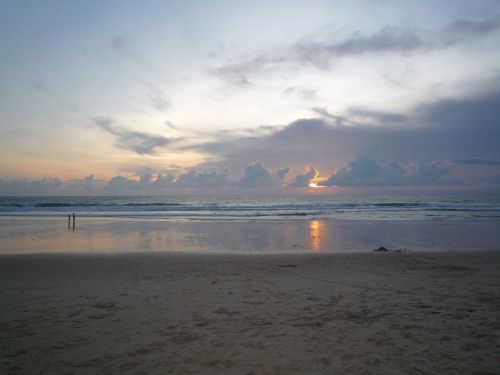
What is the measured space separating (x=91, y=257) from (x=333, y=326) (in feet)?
35.4

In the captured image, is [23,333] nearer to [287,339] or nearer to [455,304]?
[287,339]

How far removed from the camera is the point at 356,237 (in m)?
20.1

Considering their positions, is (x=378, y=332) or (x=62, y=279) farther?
(x=62, y=279)

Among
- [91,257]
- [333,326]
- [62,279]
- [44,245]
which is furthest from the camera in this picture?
[44,245]

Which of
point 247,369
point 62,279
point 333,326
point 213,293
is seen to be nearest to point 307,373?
point 247,369

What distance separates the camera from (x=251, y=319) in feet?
21.8

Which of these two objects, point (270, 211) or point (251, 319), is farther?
point (270, 211)

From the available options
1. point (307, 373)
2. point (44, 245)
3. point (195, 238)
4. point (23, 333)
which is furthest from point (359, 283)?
point (44, 245)

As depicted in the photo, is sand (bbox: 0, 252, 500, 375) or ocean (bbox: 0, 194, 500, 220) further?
ocean (bbox: 0, 194, 500, 220)

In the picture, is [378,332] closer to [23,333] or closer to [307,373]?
[307,373]

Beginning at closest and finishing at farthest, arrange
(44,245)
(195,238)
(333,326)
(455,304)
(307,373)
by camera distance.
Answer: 1. (307,373)
2. (333,326)
3. (455,304)
4. (44,245)
5. (195,238)

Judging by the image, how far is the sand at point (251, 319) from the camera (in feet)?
16.3

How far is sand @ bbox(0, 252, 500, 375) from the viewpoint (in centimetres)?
497

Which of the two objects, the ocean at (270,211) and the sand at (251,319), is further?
the ocean at (270,211)
